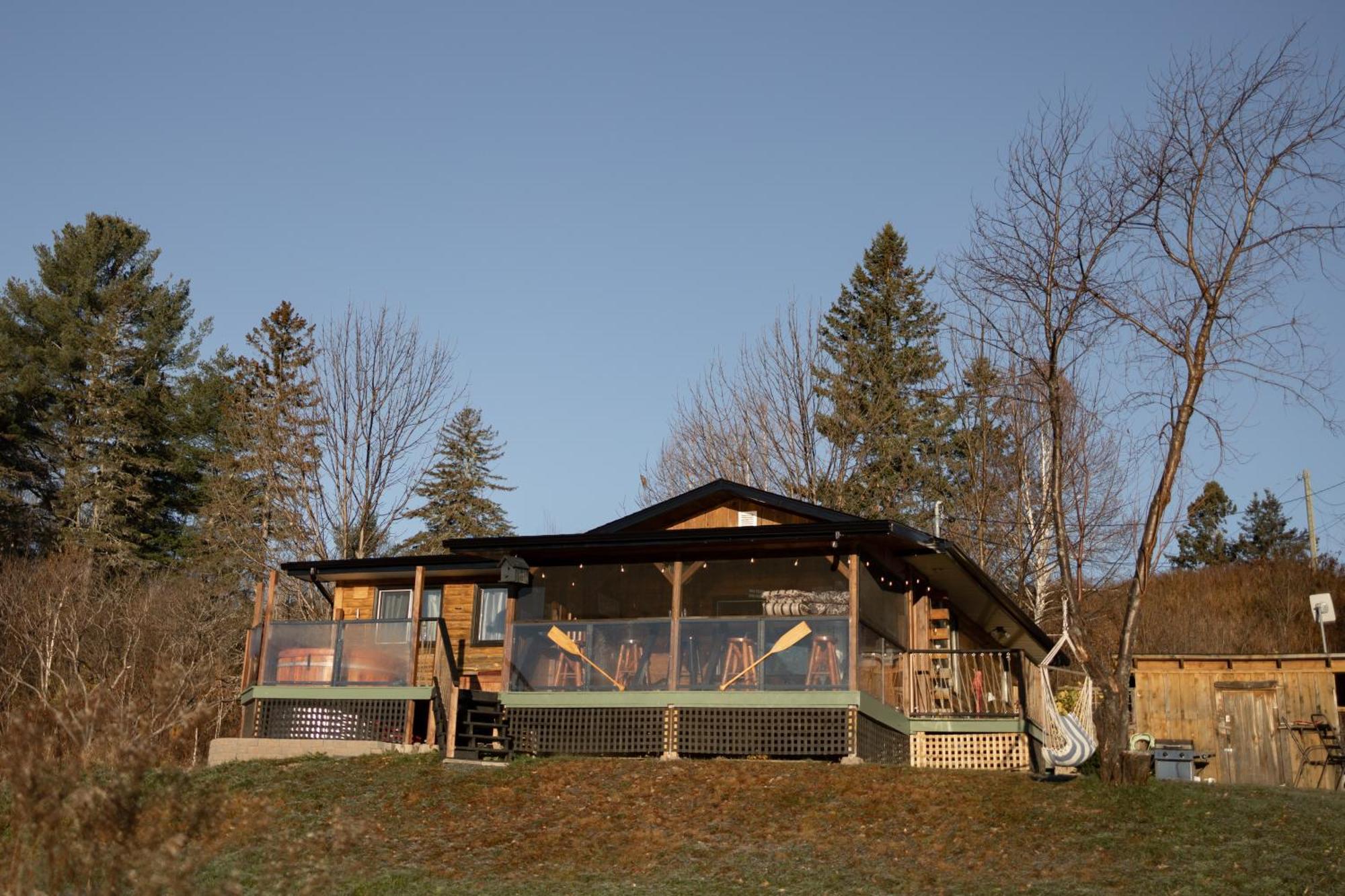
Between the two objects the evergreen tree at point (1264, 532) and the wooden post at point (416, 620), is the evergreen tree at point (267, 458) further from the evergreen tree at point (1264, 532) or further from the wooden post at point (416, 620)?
the evergreen tree at point (1264, 532)

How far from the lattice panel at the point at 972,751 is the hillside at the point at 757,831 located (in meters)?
2.43

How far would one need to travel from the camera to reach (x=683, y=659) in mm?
18812

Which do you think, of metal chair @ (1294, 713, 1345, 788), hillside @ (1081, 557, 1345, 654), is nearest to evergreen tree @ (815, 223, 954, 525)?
hillside @ (1081, 557, 1345, 654)

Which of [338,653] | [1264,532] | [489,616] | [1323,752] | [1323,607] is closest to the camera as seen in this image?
[338,653]

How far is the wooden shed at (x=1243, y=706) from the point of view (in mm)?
26703

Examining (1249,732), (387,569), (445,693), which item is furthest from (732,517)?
(1249,732)

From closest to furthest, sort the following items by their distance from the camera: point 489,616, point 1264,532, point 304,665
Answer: point 304,665, point 489,616, point 1264,532

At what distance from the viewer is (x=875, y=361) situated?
131ft

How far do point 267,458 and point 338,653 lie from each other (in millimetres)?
15220

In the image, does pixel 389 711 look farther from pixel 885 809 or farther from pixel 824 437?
pixel 824 437

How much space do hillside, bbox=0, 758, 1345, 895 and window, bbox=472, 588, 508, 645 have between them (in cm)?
544

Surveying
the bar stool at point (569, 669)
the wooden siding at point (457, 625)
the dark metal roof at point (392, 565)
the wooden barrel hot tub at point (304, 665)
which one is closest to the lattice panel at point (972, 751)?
the bar stool at point (569, 669)

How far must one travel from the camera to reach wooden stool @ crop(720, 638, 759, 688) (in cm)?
1838

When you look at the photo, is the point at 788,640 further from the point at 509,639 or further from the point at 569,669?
the point at 509,639
